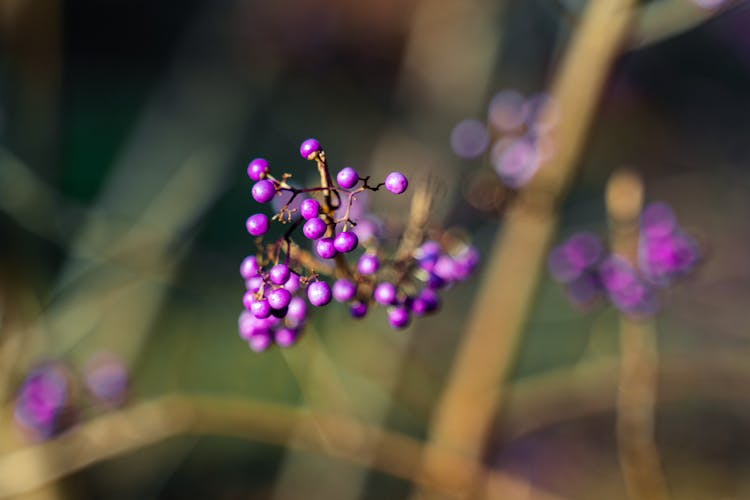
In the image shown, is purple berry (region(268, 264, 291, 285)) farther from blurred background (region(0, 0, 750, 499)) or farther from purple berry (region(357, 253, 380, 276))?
blurred background (region(0, 0, 750, 499))

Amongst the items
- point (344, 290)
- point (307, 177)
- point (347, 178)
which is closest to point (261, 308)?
point (344, 290)

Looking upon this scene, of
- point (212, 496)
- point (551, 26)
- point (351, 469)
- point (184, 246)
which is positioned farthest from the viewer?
point (551, 26)

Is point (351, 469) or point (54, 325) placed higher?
point (54, 325)

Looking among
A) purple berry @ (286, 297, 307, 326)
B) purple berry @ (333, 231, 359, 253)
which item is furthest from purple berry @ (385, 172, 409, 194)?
purple berry @ (286, 297, 307, 326)

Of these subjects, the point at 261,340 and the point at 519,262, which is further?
the point at 519,262

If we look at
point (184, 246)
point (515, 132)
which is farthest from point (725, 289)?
point (184, 246)

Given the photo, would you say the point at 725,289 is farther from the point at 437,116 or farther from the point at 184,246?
the point at 184,246

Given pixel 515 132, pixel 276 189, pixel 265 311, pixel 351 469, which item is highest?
pixel 515 132

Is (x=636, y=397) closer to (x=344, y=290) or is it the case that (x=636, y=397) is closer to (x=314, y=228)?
(x=344, y=290)
